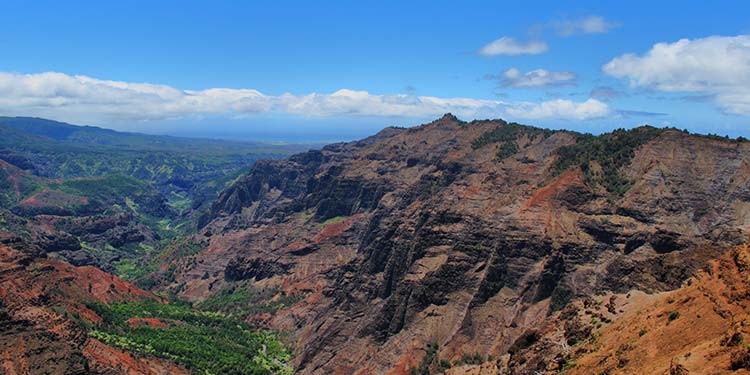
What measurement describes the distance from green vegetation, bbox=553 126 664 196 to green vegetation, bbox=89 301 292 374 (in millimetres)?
72373

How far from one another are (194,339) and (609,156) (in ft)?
320

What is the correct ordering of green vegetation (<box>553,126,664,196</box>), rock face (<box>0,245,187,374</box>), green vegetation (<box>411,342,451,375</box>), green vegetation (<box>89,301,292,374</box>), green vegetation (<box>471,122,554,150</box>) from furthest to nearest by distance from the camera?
green vegetation (<box>471,122,554,150</box>) < green vegetation (<box>553,126,664,196</box>) < green vegetation (<box>89,301,292,374</box>) < green vegetation (<box>411,342,451,375</box>) < rock face (<box>0,245,187,374</box>)

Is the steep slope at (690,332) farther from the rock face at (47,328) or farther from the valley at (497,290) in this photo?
the rock face at (47,328)

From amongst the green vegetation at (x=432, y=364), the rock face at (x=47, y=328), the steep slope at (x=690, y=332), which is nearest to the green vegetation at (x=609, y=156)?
the green vegetation at (x=432, y=364)

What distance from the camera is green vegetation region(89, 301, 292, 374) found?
367 feet

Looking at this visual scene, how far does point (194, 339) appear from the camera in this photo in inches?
5012

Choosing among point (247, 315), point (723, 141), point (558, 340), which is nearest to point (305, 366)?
point (247, 315)

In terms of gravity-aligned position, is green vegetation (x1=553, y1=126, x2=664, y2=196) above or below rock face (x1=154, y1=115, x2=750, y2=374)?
above

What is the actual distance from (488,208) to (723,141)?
160 ft

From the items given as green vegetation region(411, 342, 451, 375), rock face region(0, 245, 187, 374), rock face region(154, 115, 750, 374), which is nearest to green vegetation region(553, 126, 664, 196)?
rock face region(154, 115, 750, 374)

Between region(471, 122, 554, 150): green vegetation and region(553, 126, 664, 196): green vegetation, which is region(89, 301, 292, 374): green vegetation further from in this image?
region(471, 122, 554, 150): green vegetation

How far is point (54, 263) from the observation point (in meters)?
137

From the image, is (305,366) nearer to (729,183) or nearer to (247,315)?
(247,315)

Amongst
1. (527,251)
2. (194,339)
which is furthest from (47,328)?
(527,251)
